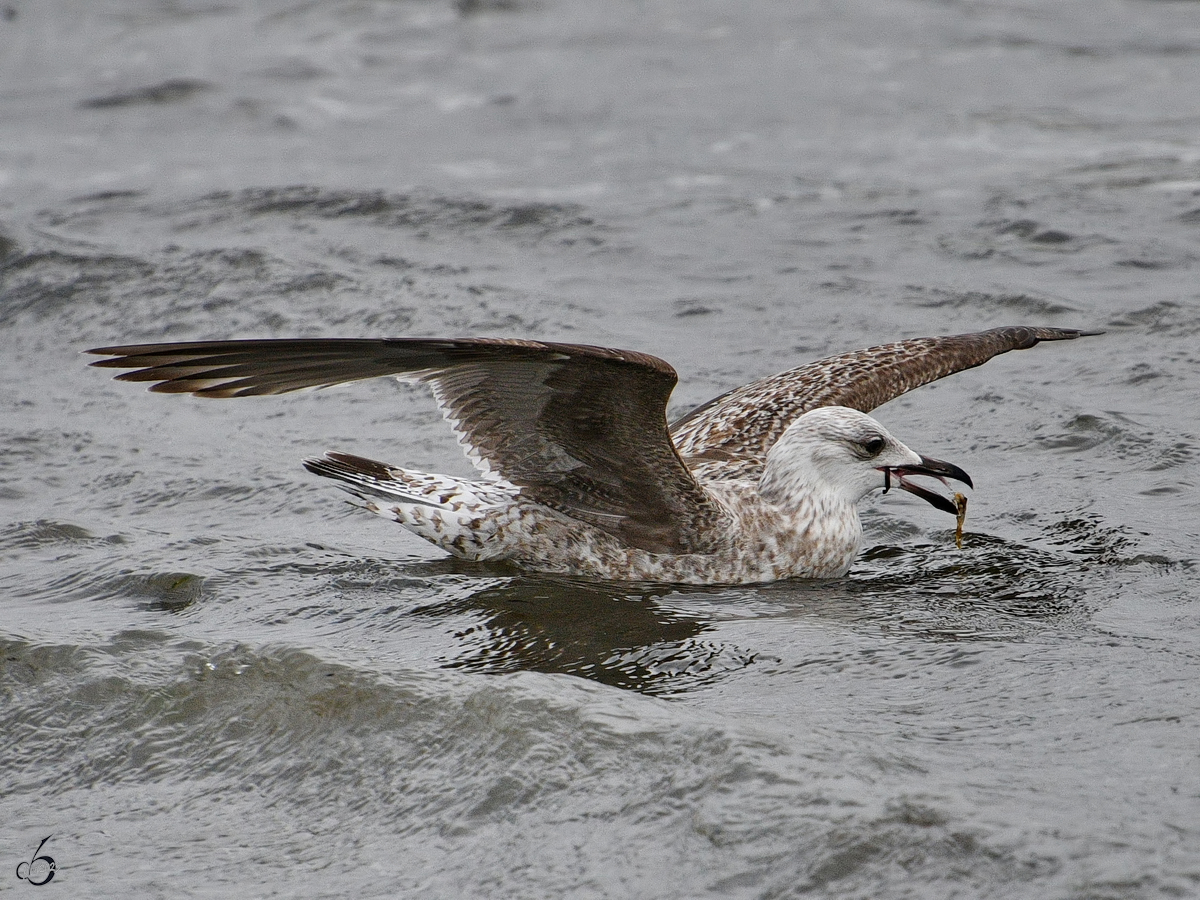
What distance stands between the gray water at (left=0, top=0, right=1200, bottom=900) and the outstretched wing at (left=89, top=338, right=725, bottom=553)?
385 millimetres

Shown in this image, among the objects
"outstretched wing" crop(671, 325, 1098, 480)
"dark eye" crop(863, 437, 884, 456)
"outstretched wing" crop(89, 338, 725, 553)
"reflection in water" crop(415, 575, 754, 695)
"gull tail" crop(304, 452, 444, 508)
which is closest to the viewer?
"reflection in water" crop(415, 575, 754, 695)

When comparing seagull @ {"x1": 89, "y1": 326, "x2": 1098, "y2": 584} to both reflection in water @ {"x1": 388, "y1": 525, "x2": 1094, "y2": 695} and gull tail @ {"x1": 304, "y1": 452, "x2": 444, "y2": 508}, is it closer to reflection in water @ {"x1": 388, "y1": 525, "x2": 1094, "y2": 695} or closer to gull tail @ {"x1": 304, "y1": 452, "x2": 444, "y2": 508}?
gull tail @ {"x1": 304, "y1": 452, "x2": 444, "y2": 508}

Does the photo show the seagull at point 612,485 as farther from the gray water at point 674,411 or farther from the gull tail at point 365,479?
the gray water at point 674,411

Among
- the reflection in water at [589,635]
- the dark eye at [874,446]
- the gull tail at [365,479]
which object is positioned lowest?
the reflection in water at [589,635]

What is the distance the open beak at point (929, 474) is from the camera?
223 inches

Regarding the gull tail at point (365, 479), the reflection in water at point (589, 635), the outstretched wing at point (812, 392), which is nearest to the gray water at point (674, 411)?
the reflection in water at point (589, 635)

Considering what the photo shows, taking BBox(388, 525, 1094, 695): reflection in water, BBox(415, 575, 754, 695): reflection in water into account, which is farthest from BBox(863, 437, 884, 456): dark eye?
BBox(415, 575, 754, 695): reflection in water

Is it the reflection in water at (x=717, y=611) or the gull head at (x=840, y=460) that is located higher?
the gull head at (x=840, y=460)

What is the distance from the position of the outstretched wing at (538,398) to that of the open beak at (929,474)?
67 cm

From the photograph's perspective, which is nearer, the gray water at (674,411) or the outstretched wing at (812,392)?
the gray water at (674,411)

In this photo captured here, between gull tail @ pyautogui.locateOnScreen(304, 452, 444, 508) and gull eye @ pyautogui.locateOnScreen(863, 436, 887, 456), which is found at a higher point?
gull eye @ pyautogui.locateOnScreen(863, 436, 887, 456)

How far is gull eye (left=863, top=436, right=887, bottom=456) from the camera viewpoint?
5.89 meters

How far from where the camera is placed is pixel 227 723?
14.1 ft

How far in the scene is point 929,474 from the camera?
229 inches
